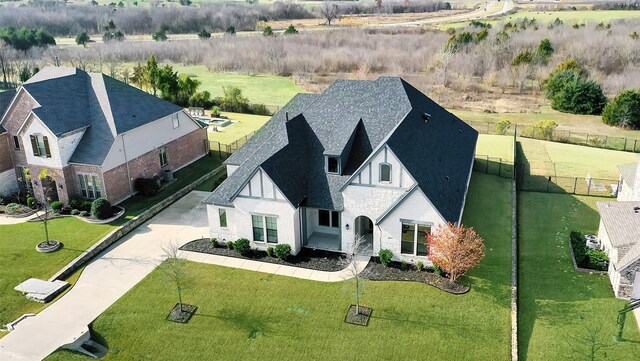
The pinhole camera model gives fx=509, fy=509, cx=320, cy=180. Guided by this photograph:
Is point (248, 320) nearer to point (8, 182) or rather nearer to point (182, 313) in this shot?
point (182, 313)

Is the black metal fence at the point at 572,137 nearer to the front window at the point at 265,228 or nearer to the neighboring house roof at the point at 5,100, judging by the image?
the front window at the point at 265,228

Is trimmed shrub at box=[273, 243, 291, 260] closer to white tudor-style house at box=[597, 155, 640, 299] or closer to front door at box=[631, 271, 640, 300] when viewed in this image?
white tudor-style house at box=[597, 155, 640, 299]

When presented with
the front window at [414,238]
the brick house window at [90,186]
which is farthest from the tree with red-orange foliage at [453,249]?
the brick house window at [90,186]

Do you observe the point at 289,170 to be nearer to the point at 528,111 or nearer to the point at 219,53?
the point at 528,111

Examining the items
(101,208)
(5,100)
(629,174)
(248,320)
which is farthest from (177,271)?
(629,174)

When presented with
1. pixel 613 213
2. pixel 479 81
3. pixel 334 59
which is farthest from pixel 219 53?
pixel 613 213

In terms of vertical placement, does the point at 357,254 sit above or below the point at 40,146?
below

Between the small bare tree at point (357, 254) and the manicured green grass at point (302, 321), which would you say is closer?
the manicured green grass at point (302, 321)
